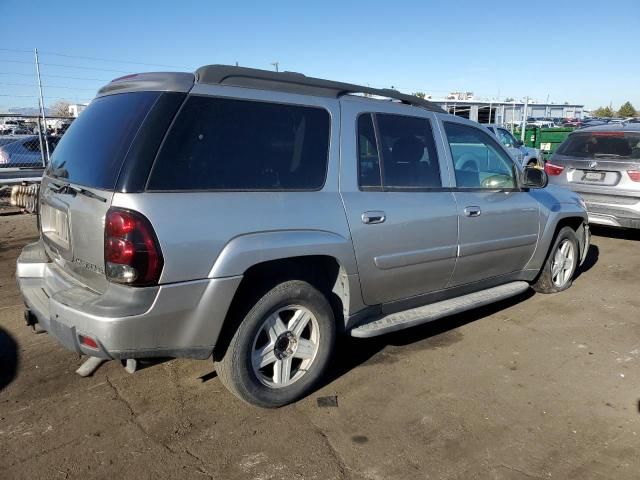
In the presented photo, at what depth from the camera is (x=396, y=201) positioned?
A: 372cm

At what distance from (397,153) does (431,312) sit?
1.21 meters

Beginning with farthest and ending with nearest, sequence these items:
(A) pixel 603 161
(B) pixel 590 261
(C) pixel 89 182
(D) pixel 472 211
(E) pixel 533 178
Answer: (A) pixel 603 161
(B) pixel 590 261
(E) pixel 533 178
(D) pixel 472 211
(C) pixel 89 182

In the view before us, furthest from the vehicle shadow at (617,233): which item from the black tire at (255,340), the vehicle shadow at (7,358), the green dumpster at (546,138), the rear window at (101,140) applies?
the green dumpster at (546,138)

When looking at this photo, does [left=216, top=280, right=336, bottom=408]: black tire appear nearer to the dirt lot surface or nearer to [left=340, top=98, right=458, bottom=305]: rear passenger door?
the dirt lot surface

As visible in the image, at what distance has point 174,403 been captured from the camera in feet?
11.0

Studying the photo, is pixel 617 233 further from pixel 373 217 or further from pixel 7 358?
pixel 7 358

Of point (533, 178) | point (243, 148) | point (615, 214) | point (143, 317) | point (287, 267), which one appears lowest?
point (615, 214)

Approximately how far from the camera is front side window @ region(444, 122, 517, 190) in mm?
4344

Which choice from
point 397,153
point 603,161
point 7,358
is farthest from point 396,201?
point 603,161

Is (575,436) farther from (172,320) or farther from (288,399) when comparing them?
(172,320)

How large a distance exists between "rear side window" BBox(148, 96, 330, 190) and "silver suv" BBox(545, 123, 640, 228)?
593cm

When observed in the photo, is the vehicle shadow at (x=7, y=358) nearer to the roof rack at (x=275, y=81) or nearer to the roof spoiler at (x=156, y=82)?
the roof spoiler at (x=156, y=82)

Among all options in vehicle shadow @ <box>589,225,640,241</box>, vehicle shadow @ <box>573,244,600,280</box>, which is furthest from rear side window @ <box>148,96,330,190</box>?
vehicle shadow @ <box>589,225,640,241</box>

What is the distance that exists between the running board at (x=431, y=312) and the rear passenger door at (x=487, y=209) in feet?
0.47
